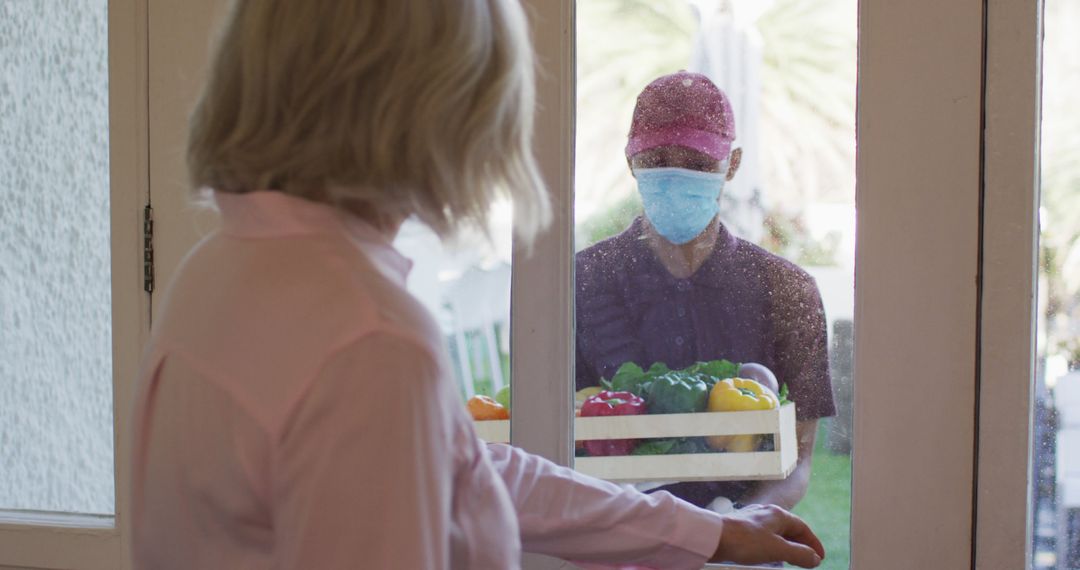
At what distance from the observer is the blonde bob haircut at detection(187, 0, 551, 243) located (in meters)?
0.67

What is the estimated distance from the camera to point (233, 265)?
0.68 metres

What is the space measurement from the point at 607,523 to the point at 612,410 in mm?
396

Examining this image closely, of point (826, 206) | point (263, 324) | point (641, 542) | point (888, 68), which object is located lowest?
point (641, 542)

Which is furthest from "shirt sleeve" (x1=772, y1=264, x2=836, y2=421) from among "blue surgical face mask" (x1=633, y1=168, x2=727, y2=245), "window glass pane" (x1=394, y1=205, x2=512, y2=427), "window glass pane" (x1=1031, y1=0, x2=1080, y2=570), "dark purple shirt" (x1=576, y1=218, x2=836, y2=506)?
"window glass pane" (x1=394, y1=205, x2=512, y2=427)

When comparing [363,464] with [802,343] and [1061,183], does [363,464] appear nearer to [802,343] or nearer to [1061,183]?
[802,343]

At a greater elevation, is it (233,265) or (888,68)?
(888,68)

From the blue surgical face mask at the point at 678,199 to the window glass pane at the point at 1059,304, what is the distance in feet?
1.27

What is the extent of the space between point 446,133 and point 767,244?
0.70 meters

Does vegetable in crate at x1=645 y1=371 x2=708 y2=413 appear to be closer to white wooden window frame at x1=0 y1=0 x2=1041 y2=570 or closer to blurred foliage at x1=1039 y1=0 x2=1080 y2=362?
white wooden window frame at x1=0 y1=0 x2=1041 y2=570

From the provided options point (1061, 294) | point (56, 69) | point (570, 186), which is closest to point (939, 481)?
point (1061, 294)

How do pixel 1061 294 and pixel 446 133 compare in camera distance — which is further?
pixel 1061 294

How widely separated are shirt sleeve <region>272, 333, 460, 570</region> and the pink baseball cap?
78cm

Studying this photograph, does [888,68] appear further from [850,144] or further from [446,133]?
[446,133]

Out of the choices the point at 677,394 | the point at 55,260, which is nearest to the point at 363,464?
the point at 677,394
